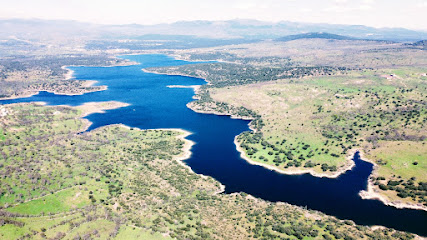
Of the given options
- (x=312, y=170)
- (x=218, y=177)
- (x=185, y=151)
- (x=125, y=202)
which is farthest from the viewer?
(x=185, y=151)

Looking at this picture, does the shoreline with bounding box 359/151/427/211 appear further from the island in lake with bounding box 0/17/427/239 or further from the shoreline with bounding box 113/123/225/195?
the shoreline with bounding box 113/123/225/195

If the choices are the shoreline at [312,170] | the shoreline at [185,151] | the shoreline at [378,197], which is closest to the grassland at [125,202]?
the shoreline at [185,151]

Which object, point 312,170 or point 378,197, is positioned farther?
point 312,170

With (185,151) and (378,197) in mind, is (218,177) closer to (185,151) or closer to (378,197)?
(185,151)

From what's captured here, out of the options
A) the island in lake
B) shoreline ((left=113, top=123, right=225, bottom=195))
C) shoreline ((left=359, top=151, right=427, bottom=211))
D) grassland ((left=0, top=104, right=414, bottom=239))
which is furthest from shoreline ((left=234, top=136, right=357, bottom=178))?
grassland ((left=0, top=104, right=414, bottom=239))

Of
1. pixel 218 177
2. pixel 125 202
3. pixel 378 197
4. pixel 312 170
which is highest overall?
pixel 125 202

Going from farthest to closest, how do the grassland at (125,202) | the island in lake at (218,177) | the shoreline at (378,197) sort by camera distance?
the shoreline at (378,197) < the island in lake at (218,177) < the grassland at (125,202)

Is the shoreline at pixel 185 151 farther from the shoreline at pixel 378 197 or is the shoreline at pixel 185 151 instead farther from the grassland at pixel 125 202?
the shoreline at pixel 378 197

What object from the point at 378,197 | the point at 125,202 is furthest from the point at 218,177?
the point at 378,197

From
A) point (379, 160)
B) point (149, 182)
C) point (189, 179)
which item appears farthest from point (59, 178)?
point (379, 160)
